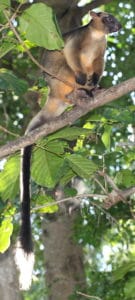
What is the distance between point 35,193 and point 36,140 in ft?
3.46

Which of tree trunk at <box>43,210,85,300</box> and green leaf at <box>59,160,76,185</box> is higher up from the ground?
green leaf at <box>59,160,76,185</box>

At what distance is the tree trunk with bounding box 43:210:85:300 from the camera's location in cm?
581

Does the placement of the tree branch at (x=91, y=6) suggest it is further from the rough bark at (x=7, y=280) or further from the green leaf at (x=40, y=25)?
the green leaf at (x=40, y=25)

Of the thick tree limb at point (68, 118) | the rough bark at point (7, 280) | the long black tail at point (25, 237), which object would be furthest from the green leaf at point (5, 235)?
the rough bark at point (7, 280)

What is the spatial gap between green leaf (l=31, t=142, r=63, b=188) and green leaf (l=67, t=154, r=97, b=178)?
0.07 metres

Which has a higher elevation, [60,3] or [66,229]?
[60,3]

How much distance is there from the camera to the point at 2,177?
2.97 m

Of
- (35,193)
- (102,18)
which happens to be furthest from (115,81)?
(35,193)

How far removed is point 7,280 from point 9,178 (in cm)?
104

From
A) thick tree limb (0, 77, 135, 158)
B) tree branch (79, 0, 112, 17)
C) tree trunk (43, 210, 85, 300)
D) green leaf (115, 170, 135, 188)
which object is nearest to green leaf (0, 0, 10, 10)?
thick tree limb (0, 77, 135, 158)

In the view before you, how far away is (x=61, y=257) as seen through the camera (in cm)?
595

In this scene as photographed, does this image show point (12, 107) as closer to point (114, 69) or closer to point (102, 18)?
point (114, 69)

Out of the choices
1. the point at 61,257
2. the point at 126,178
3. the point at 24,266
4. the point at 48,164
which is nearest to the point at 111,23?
the point at 126,178

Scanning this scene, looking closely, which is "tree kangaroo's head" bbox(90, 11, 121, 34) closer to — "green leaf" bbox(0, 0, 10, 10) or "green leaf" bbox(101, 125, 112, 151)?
"green leaf" bbox(101, 125, 112, 151)
